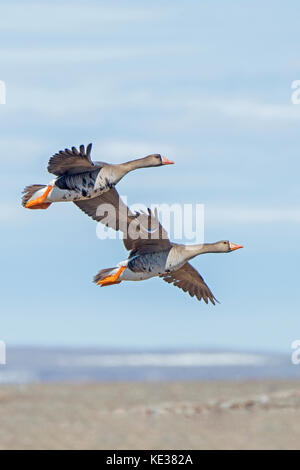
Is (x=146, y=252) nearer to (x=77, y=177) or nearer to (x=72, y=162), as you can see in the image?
(x=77, y=177)

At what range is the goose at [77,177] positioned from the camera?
19188mm

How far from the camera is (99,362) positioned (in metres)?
49.8

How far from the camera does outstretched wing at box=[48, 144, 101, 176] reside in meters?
19.1

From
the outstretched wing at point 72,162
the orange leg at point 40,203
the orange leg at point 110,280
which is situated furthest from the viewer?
the orange leg at point 110,280

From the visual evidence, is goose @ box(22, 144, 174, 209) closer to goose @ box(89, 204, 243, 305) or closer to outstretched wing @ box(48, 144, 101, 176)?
outstretched wing @ box(48, 144, 101, 176)

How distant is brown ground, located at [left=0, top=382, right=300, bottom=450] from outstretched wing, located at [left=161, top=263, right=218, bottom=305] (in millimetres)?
4922

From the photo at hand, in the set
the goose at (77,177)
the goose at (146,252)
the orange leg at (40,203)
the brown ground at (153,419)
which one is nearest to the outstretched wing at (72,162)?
the goose at (77,177)

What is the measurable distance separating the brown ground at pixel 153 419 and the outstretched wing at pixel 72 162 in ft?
28.2

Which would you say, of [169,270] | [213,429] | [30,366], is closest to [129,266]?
[169,270]

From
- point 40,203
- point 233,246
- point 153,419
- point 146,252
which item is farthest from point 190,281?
point 153,419

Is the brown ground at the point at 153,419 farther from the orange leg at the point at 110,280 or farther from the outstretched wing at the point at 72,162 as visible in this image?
the outstretched wing at the point at 72,162

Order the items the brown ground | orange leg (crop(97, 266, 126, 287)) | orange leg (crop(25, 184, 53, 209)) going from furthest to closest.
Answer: the brown ground
orange leg (crop(97, 266, 126, 287))
orange leg (crop(25, 184, 53, 209))

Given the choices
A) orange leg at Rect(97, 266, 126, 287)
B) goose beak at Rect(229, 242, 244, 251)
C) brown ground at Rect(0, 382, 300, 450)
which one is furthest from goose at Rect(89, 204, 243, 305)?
brown ground at Rect(0, 382, 300, 450)
